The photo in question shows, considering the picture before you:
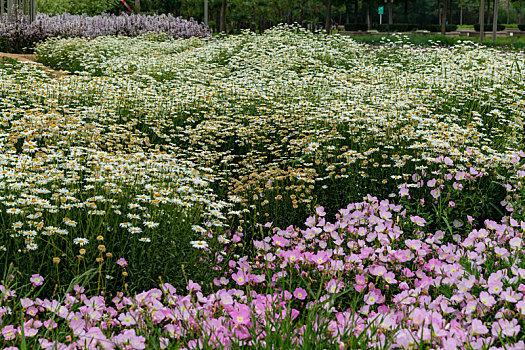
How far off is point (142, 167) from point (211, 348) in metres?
2.40

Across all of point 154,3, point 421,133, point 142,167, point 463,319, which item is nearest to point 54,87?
point 142,167

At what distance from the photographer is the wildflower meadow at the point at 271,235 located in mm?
2402

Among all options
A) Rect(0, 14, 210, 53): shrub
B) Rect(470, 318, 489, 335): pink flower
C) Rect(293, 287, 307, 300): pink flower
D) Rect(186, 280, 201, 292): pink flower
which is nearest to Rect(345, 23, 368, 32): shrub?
Rect(0, 14, 210, 53): shrub

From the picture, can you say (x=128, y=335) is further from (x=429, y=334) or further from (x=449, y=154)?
(x=449, y=154)

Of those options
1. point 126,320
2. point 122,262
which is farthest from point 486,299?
point 122,262

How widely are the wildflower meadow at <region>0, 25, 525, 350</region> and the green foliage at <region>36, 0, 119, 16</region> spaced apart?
3090cm

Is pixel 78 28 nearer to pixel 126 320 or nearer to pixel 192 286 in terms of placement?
pixel 192 286

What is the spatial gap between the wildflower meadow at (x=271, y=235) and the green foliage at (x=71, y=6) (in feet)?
101

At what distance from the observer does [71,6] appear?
35969mm

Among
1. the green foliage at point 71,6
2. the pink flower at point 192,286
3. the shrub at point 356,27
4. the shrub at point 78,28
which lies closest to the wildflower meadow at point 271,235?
the pink flower at point 192,286

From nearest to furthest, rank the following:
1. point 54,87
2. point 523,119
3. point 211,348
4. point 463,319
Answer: point 211,348 → point 463,319 → point 523,119 → point 54,87

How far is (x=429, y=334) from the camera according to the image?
220 cm

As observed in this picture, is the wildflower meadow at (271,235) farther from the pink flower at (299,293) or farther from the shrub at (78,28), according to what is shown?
the shrub at (78,28)

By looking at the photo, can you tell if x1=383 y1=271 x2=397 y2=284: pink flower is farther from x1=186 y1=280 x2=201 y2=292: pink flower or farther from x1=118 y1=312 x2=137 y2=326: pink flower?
x1=118 y1=312 x2=137 y2=326: pink flower
